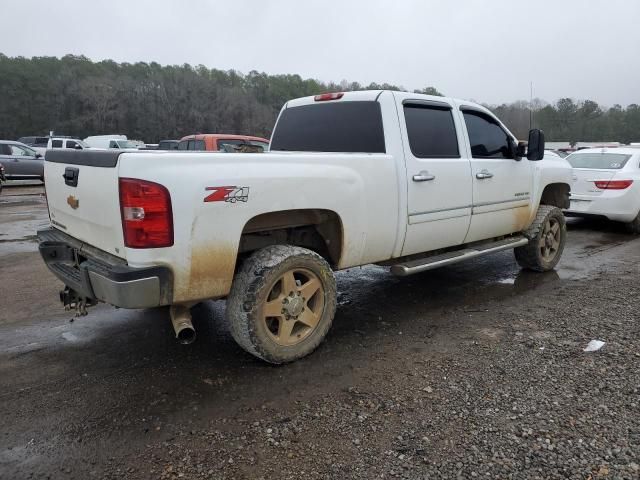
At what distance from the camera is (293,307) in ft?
11.6

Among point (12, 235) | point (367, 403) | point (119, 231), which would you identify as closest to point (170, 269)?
point (119, 231)

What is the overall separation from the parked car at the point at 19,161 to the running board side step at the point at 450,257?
18.9 metres

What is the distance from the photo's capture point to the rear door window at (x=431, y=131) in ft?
14.2

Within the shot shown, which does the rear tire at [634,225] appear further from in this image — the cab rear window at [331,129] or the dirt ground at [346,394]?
the cab rear window at [331,129]

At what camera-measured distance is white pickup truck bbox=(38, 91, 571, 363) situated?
2875mm

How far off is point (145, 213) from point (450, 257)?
9.49 feet

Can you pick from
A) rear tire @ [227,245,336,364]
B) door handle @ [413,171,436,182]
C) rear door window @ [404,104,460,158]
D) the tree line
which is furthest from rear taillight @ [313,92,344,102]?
the tree line

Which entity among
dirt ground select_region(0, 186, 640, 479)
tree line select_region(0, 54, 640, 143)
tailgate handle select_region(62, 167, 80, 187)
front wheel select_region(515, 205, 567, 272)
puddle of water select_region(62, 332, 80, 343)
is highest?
tree line select_region(0, 54, 640, 143)

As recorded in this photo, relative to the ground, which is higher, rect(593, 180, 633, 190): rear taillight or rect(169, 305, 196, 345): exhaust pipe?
rect(593, 180, 633, 190): rear taillight

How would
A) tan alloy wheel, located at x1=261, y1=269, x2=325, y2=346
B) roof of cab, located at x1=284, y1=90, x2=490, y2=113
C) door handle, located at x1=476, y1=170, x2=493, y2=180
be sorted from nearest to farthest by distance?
1. tan alloy wheel, located at x1=261, y1=269, x2=325, y2=346
2. roof of cab, located at x1=284, y1=90, x2=490, y2=113
3. door handle, located at x1=476, y1=170, x2=493, y2=180

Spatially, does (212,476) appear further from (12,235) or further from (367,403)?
(12,235)

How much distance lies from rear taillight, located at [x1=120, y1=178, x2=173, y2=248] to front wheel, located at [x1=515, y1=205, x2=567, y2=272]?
441 centimetres

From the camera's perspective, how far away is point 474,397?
3.09 metres

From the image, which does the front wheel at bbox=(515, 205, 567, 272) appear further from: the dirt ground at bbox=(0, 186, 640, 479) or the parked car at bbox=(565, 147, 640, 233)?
the parked car at bbox=(565, 147, 640, 233)
